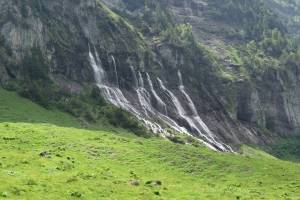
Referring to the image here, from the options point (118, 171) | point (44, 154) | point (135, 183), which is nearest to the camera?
point (135, 183)

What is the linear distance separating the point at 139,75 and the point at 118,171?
288 feet

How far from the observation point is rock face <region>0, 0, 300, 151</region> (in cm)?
12469

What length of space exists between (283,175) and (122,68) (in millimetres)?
83408

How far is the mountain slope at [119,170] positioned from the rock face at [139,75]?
48178 mm

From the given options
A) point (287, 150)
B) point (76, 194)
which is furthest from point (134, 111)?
point (76, 194)

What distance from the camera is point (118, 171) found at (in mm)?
52375

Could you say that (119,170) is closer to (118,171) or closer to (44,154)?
→ (118,171)

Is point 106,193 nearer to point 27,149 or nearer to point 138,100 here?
point 27,149

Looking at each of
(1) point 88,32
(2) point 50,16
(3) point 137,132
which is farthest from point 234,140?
(2) point 50,16

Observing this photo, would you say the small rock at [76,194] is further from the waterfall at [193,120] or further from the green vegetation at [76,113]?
the waterfall at [193,120]

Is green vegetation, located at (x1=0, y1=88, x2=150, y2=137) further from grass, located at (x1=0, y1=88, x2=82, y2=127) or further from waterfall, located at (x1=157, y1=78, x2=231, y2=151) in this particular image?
waterfall, located at (x1=157, y1=78, x2=231, y2=151)

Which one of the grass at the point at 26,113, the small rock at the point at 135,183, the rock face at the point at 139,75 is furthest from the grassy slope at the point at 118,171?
the rock face at the point at 139,75

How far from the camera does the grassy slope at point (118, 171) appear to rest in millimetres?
42469

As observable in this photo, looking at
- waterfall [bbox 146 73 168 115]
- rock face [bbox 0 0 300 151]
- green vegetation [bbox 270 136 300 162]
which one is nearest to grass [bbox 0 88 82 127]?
rock face [bbox 0 0 300 151]
